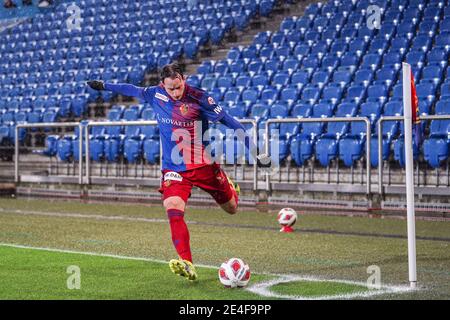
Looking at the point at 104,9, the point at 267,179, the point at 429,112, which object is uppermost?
the point at 104,9

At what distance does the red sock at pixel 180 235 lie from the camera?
7562 mm

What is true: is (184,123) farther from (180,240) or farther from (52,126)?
(52,126)

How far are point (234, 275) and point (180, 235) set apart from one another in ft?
2.78

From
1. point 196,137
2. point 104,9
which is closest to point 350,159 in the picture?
point 196,137

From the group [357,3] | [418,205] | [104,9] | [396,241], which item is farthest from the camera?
[104,9]

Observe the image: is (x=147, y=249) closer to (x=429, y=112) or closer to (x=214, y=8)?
(x=429, y=112)

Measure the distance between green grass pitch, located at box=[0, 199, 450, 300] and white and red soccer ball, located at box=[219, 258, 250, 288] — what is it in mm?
81

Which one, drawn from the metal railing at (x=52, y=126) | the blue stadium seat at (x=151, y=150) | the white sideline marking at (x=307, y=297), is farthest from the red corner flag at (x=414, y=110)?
the metal railing at (x=52, y=126)

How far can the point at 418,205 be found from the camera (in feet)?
44.8

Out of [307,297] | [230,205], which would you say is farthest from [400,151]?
[307,297]

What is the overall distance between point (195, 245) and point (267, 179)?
17.3 ft

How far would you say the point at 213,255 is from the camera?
9.44 m
